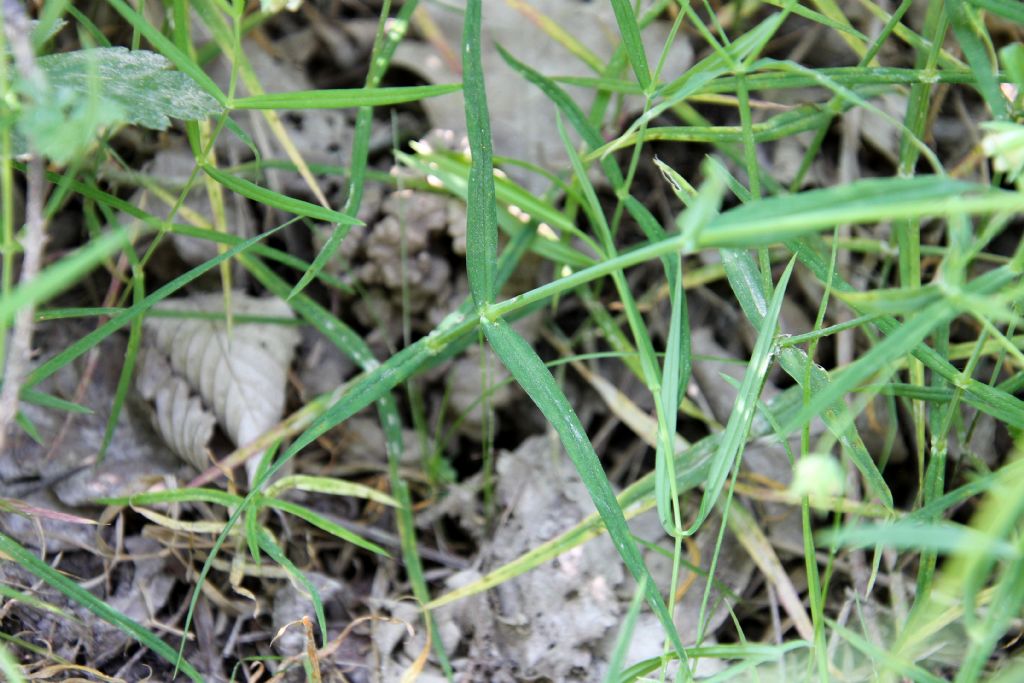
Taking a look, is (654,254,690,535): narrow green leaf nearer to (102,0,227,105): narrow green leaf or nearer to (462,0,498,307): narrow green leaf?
(462,0,498,307): narrow green leaf

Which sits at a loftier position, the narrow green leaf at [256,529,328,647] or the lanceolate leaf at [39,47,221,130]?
the lanceolate leaf at [39,47,221,130]

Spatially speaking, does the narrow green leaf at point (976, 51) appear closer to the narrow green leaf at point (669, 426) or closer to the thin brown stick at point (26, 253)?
the narrow green leaf at point (669, 426)

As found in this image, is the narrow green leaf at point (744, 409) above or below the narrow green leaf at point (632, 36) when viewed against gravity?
below

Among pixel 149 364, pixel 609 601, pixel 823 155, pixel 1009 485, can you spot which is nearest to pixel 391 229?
pixel 149 364

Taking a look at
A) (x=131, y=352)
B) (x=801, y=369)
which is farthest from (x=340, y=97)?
(x=801, y=369)

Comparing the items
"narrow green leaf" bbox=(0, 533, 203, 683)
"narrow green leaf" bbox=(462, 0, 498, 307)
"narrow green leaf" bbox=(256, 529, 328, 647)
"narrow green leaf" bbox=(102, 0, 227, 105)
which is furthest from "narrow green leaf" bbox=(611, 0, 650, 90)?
"narrow green leaf" bbox=(0, 533, 203, 683)

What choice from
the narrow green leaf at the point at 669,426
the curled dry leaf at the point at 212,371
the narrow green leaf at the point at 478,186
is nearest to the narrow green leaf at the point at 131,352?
the curled dry leaf at the point at 212,371

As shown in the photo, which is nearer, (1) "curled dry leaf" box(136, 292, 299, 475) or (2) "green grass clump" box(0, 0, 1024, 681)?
(2) "green grass clump" box(0, 0, 1024, 681)

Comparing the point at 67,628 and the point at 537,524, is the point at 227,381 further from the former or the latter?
the point at 537,524
